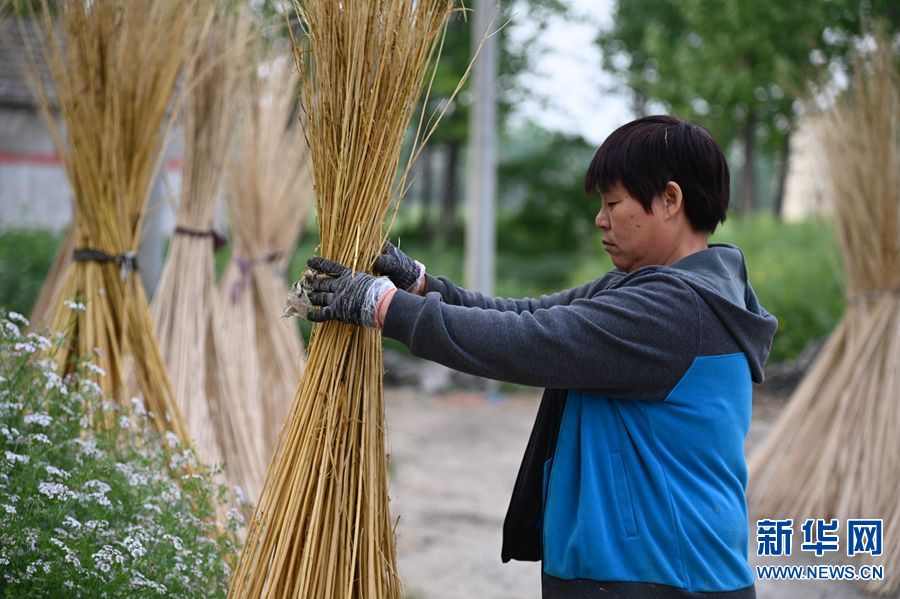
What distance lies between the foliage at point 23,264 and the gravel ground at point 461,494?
9.95ft

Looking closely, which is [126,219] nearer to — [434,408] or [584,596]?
[584,596]

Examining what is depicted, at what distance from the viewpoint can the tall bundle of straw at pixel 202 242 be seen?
11.2 ft

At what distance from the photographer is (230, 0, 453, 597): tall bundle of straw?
1.72 m

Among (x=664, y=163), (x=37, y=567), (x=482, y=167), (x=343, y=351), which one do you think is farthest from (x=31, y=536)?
(x=482, y=167)

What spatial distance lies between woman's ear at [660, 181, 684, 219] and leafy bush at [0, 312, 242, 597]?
1.23 metres

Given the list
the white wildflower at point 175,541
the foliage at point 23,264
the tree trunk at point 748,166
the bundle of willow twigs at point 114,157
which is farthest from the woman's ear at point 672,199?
the tree trunk at point 748,166

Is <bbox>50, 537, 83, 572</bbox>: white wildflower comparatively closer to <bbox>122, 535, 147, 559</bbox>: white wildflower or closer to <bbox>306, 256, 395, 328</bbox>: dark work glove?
<bbox>122, 535, 147, 559</bbox>: white wildflower

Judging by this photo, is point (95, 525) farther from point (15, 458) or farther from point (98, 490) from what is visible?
point (15, 458)

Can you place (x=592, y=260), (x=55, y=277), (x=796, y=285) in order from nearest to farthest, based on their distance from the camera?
(x=55, y=277)
(x=796, y=285)
(x=592, y=260)

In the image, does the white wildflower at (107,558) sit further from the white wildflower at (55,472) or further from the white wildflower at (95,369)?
the white wildflower at (95,369)

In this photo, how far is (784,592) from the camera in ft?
11.0

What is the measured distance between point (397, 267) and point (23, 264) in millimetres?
6845

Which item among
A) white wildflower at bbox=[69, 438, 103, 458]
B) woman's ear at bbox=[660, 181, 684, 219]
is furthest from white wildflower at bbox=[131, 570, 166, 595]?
woman's ear at bbox=[660, 181, 684, 219]

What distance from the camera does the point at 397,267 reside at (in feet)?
6.00
